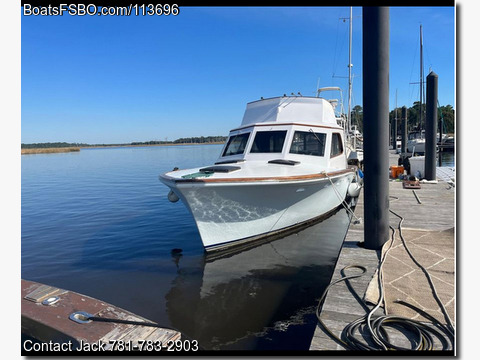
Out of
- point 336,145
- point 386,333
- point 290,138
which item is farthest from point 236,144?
point 386,333

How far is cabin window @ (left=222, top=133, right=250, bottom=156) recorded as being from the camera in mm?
9383

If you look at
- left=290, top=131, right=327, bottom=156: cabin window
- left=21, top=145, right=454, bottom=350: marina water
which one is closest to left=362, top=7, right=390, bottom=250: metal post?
left=21, top=145, right=454, bottom=350: marina water

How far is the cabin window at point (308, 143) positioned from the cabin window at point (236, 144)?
1358mm

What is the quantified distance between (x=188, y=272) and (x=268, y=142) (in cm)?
416

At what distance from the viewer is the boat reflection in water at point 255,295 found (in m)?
4.41

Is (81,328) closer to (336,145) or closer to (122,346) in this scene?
(122,346)

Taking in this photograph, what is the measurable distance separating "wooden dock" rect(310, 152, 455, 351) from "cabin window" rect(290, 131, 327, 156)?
10.6 ft

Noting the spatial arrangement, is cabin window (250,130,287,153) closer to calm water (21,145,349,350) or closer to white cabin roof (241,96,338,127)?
white cabin roof (241,96,338,127)

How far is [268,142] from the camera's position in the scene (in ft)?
29.7

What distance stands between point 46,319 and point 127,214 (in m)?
8.26
